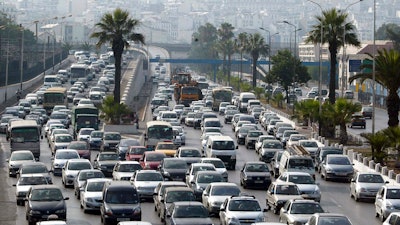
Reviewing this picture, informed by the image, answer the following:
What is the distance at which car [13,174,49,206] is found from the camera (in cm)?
4609

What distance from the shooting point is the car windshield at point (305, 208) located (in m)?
37.6

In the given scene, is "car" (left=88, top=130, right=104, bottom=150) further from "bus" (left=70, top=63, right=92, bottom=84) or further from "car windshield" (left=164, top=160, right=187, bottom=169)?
"bus" (left=70, top=63, right=92, bottom=84)

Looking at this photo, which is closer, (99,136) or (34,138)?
(34,138)

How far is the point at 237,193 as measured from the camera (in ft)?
139

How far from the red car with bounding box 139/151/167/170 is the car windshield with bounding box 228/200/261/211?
16.6 m

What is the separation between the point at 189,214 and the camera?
36562 mm

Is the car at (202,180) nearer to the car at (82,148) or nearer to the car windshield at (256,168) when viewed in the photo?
the car windshield at (256,168)

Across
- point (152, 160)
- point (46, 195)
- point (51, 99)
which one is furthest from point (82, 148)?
point (51, 99)

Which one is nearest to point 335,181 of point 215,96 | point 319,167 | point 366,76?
point 319,167

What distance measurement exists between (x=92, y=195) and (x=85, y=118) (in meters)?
39.2

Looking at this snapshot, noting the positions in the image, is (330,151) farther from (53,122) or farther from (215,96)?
(215,96)

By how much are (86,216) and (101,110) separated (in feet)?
167

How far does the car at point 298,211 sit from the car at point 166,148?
75.8 feet

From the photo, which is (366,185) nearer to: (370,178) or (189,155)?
(370,178)
